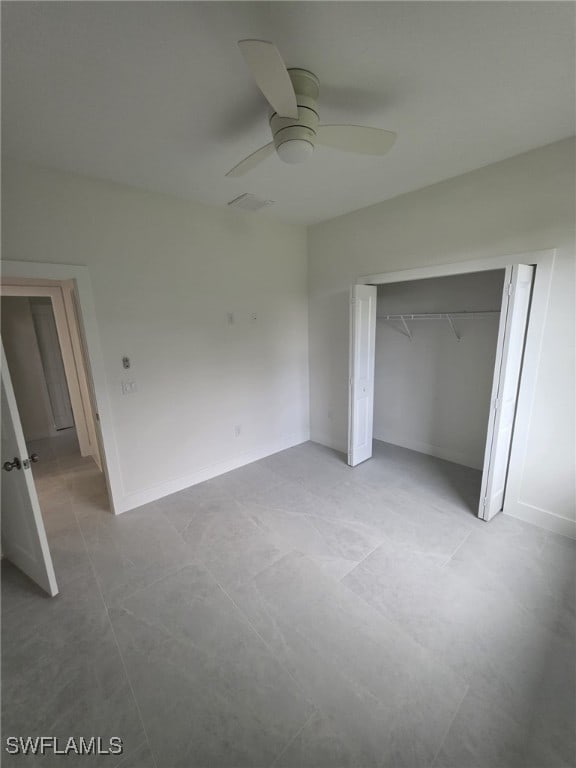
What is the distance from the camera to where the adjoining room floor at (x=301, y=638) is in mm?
1309

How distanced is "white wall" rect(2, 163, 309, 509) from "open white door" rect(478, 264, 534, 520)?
230 cm

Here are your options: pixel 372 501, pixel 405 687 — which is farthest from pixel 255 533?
pixel 405 687

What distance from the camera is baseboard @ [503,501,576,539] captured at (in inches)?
94.5

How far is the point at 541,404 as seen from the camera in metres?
2.41

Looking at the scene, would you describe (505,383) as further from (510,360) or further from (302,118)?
(302,118)

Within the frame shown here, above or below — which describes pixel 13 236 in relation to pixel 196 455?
above

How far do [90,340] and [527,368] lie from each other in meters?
3.48

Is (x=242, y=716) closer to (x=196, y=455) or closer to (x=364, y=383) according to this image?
(x=196, y=455)

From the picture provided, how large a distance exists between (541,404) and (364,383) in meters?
1.59

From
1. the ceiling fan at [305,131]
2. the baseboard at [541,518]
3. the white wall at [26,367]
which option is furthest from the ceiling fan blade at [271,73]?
the white wall at [26,367]

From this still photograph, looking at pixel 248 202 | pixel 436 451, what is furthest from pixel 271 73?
pixel 436 451

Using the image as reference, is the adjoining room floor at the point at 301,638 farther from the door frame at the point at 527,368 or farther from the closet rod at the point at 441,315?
the closet rod at the point at 441,315

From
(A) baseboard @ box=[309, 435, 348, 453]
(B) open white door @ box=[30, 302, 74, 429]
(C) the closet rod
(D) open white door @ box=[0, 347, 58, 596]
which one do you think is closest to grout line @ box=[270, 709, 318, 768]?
(D) open white door @ box=[0, 347, 58, 596]

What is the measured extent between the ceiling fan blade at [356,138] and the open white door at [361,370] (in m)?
1.58
